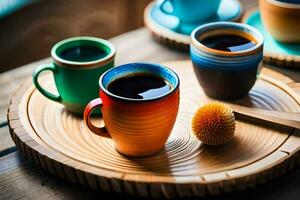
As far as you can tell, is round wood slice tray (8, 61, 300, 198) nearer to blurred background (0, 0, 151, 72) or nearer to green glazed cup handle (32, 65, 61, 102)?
green glazed cup handle (32, 65, 61, 102)

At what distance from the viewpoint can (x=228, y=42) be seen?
2.28 ft

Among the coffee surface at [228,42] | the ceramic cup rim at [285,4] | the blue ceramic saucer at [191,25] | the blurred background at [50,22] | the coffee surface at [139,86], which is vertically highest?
the ceramic cup rim at [285,4]

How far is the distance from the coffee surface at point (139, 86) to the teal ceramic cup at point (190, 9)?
0.30 metres

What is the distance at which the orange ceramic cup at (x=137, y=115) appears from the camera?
0.54 meters

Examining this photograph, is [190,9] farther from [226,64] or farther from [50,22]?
[50,22]

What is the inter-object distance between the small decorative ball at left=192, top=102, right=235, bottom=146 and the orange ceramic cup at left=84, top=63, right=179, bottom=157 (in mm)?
44

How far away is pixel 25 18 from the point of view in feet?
3.99

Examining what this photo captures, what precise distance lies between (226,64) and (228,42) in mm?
55

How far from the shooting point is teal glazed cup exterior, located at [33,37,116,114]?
64 cm

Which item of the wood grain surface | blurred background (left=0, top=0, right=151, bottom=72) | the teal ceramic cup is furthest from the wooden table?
blurred background (left=0, top=0, right=151, bottom=72)

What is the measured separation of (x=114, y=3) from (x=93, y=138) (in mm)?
821

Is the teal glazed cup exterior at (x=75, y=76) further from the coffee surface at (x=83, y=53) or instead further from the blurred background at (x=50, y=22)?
the blurred background at (x=50, y=22)

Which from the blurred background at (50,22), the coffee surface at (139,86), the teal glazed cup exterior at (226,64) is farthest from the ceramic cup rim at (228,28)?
the blurred background at (50,22)

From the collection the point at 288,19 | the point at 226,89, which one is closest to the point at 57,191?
the point at 226,89
